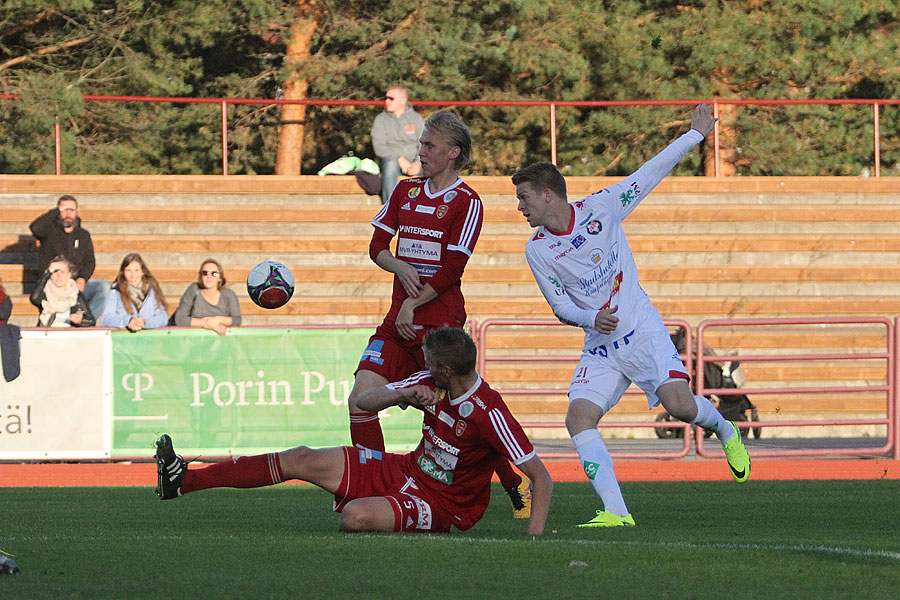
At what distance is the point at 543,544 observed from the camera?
5809 millimetres

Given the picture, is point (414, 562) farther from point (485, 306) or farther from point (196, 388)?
Result: point (485, 306)

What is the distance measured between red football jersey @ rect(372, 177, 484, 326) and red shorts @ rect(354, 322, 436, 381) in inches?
3.3

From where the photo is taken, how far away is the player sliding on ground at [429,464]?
6.30 meters

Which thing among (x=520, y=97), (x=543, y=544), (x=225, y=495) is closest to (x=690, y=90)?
(x=520, y=97)

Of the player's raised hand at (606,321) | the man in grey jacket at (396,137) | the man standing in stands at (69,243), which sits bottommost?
the player's raised hand at (606,321)

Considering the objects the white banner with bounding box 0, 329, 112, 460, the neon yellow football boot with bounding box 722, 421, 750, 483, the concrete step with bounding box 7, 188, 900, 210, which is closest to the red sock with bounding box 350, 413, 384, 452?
the neon yellow football boot with bounding box 722, 421, 750, 483

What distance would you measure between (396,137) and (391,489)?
13.0 meters

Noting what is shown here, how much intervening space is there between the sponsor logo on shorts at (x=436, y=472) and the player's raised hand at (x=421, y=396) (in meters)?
0.33

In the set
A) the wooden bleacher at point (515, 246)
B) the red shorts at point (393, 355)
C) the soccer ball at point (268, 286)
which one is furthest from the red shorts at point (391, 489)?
the wooden bleacher at point (515, 246)

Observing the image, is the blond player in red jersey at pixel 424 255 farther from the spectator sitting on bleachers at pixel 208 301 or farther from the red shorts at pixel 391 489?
the spectator sitting on bleachers at pixel 208 301

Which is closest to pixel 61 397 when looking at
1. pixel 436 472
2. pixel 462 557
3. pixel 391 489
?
pixel 391 489

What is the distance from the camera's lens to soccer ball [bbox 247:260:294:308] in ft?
28.0

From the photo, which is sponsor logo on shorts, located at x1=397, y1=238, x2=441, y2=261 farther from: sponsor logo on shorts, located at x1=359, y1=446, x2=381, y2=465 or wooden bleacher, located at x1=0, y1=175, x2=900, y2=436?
wooden bleacher, located at x1=0, y1=175, x2=900, y2=436

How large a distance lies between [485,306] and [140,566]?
1327 cm
